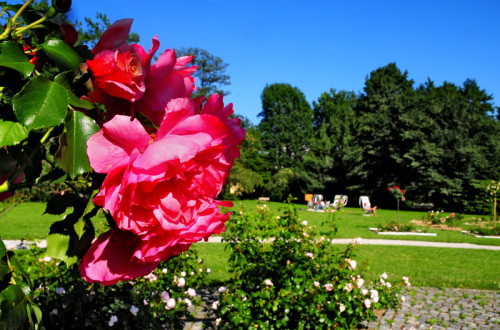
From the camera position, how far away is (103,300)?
11.9 feet

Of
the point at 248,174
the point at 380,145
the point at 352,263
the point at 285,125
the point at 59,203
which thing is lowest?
the point at 352,263

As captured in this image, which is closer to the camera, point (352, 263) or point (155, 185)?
point (155, 185)

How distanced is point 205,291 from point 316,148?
106 ft

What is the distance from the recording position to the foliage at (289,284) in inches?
159

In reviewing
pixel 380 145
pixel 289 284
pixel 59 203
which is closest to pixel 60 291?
pixel 289 284

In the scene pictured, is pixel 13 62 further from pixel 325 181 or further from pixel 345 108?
pixel 345 108

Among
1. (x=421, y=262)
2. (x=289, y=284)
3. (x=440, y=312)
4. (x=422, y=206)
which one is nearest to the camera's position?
(x=289, y=284)

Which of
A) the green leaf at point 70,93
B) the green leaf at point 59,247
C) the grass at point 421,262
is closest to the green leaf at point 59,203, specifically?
the green leaf at point 59,247

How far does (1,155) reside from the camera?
533 mm

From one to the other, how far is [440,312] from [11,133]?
628 centimetres

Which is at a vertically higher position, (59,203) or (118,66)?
(118,66)

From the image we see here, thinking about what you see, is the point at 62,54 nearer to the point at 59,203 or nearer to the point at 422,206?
the point at 59,203

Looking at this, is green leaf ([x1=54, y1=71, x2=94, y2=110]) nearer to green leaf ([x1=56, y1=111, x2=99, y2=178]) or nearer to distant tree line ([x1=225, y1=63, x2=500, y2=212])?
green leaf ([x1=56, y1=111, x2=99, y2=178])

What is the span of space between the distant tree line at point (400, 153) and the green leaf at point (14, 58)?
17.3m
